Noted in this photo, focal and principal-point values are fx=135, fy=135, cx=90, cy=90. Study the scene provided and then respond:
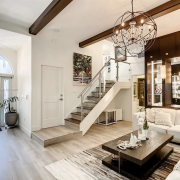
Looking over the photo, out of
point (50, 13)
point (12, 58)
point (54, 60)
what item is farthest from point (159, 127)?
point (12, 58)

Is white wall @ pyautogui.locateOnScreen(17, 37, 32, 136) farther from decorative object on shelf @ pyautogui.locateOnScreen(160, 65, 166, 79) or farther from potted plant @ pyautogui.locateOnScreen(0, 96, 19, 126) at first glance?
decorative object on shelf @ pyautogui.locateOnScreen(160, 65, 166, 79)

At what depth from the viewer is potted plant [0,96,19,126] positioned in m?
4.98

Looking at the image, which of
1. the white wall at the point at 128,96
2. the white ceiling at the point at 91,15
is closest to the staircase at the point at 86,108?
the white wall at the point at 128,96

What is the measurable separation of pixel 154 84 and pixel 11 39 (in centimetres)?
527

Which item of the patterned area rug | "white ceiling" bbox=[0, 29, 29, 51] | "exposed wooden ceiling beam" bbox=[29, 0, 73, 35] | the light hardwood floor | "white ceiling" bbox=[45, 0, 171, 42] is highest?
"white ceiling" bbox=[45, 0, 171, 42]

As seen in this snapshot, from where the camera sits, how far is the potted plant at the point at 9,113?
4980mm

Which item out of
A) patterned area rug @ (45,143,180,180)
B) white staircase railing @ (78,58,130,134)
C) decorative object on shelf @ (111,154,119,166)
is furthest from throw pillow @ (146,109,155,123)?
decorative object on shelf @ (111,154,119,166)

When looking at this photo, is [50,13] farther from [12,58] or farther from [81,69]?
[12,58]

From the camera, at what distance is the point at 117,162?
248 cm

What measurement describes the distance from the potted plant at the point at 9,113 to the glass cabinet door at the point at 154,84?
16.8 ft

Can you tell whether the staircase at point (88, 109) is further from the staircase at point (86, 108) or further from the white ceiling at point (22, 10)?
the white ceiling at point (22, 10)

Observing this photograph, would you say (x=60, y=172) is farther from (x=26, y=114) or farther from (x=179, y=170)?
(x=26, y=114)

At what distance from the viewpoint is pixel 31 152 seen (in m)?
3.14

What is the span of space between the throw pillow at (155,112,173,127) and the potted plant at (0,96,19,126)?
493 cm
